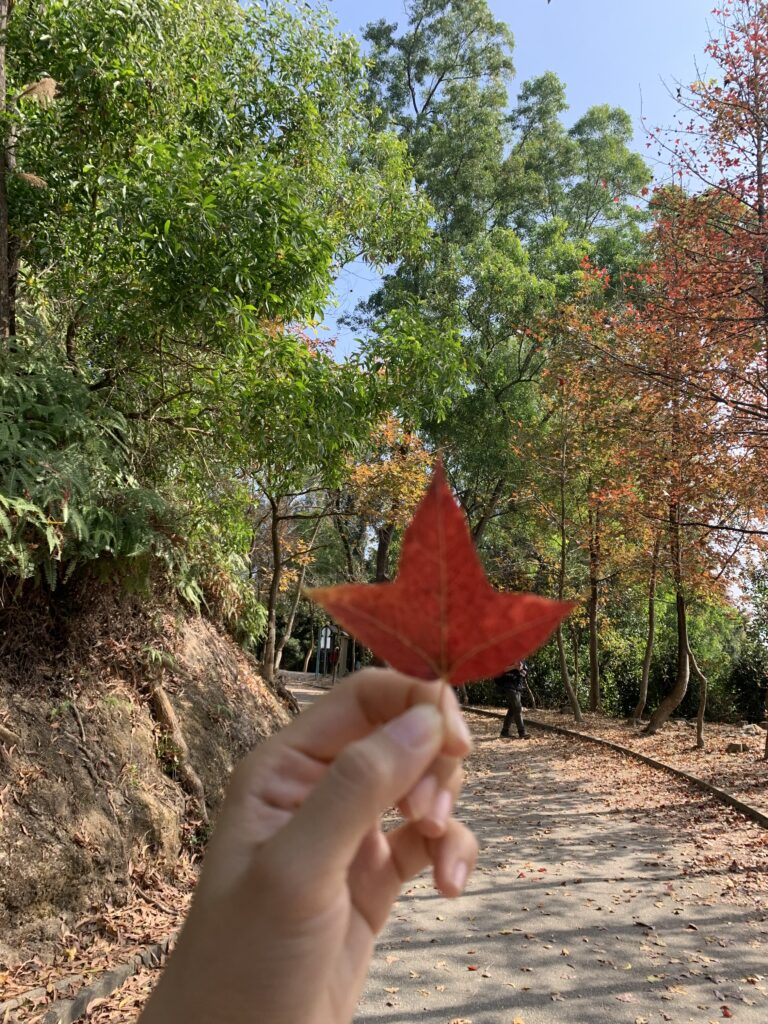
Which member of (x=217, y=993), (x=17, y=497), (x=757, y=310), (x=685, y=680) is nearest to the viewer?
(x=217, y=993)

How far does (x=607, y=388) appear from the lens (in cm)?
933

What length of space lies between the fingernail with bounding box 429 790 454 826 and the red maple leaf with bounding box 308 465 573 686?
0.16 metres

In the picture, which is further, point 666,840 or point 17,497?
point 666,840

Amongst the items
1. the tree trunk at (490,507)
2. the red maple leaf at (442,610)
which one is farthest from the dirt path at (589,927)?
the tree trunk at (490,507)

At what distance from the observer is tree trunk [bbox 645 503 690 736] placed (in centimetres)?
1252

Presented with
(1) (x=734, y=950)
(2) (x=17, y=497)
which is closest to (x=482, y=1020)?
(1) (x=734, y=950)

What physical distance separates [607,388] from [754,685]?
13.5 metres

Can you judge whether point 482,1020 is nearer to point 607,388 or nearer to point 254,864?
point 254,864

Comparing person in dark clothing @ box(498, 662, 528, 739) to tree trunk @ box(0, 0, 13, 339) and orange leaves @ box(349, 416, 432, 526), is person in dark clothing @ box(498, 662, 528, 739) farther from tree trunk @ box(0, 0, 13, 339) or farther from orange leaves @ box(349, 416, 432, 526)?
tree trunk @ box(0, 0, 13, 339)

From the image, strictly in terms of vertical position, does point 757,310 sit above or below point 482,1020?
above

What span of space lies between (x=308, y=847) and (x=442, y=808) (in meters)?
0.17

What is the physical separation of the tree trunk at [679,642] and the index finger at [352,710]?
1133cm

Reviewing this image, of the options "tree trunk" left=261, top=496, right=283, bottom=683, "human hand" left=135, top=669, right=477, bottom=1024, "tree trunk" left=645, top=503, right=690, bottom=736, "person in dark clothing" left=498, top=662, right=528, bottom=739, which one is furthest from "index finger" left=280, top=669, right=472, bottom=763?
"person in dark clothing" left=498, top=662, right=528, bottom=739

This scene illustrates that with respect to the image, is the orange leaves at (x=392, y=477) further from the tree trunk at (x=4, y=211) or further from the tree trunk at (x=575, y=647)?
the tree trunk at (x=4, y=211)
